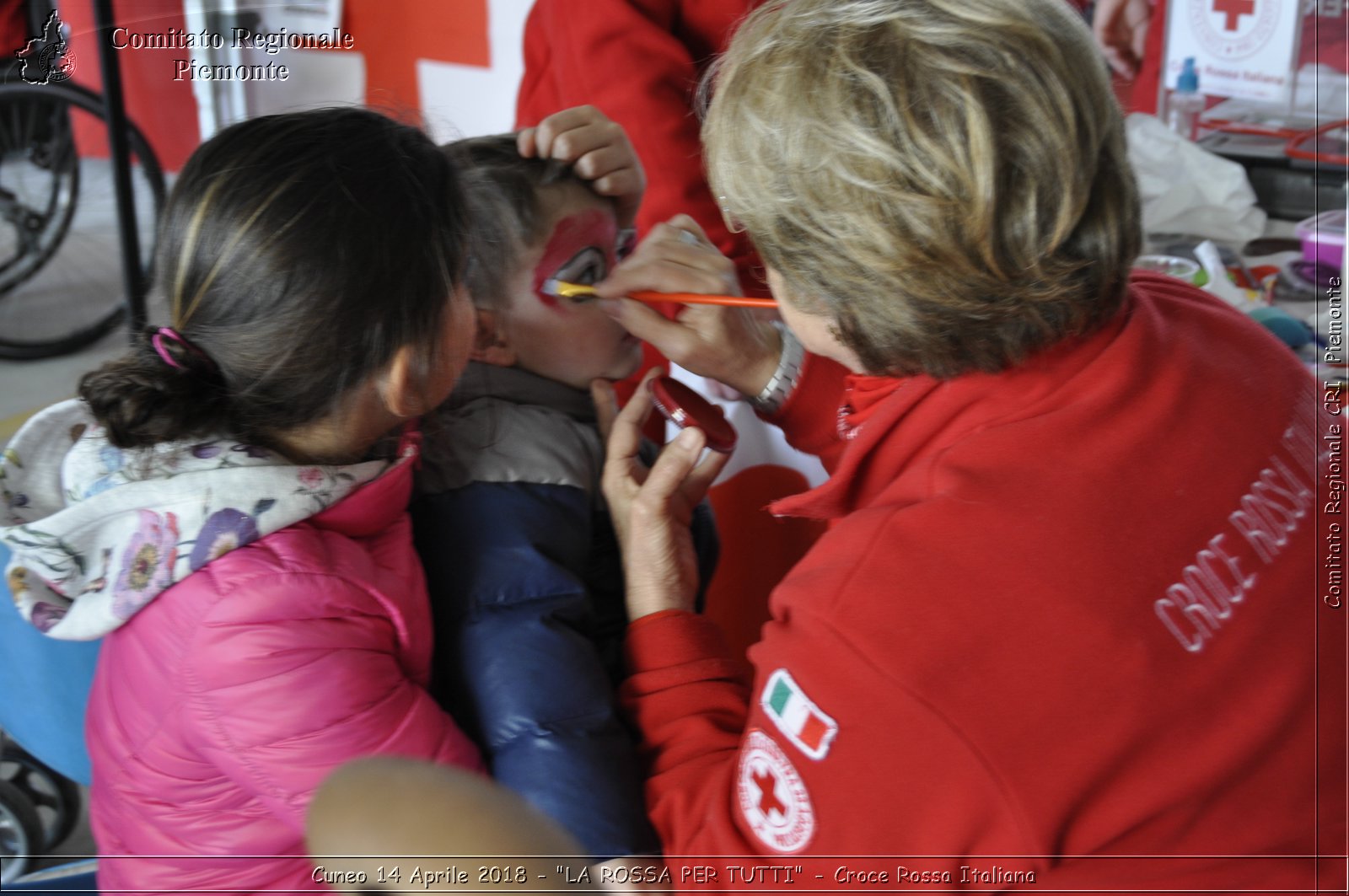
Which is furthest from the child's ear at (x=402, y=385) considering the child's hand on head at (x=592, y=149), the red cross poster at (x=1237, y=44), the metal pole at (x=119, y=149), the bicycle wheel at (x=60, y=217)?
the bicycle wheel at (x=60, y=217)

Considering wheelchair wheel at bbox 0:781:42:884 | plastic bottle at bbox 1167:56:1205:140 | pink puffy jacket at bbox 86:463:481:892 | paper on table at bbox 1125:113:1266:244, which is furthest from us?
plastic bottle at bbox 1167:56:1205:140

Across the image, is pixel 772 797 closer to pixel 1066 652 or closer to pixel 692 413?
pixel 1066 652

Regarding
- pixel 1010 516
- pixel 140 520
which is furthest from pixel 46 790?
pixel 1010 516

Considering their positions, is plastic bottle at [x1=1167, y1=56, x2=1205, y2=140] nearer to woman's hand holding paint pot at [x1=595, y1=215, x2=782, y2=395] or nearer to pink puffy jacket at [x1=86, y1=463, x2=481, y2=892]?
woman's hand holding paint pot at [x1=595, y1=215, x2=782, y2=395]

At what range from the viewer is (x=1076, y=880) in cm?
76

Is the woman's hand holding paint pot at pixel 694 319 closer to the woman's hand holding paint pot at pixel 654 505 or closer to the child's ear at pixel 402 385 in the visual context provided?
the woman's hand holding paint pot at pixel 654 505

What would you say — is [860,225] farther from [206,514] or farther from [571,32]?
[571,32]

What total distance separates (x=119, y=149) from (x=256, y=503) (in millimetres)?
1752

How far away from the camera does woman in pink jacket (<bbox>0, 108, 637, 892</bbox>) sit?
89 cm

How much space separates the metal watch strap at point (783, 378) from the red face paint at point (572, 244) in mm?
231

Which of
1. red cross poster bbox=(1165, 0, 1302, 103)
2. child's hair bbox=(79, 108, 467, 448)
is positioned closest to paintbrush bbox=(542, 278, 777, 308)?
child's hair bbox=(79, 108, 467, 448)

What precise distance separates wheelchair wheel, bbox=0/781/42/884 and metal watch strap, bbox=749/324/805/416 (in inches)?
44.9

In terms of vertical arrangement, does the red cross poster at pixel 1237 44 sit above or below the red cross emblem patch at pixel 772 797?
above

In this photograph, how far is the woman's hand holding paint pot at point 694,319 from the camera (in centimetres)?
117
